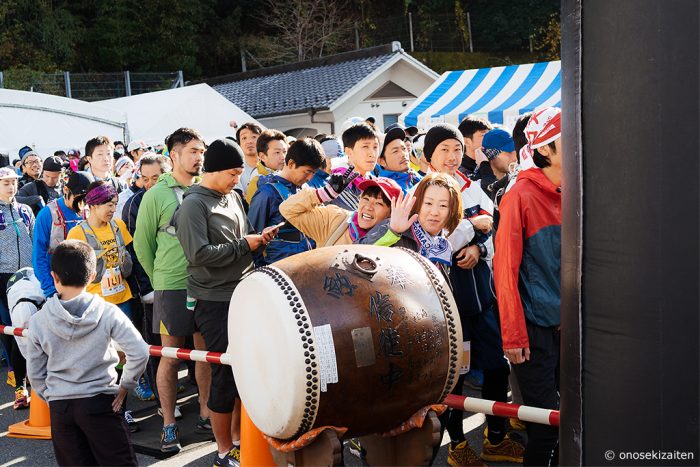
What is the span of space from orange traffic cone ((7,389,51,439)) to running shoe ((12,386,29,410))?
61cm

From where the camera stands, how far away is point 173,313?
520cm

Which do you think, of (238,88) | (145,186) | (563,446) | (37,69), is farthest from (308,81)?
(563,446)

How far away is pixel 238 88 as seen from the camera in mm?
28828

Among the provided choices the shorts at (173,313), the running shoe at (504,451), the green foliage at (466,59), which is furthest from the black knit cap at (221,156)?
the green foliage at (466,59)

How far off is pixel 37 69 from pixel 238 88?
7.20 metres

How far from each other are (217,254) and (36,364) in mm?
1131

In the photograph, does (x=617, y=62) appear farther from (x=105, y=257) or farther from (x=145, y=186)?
(x=145, y=186)

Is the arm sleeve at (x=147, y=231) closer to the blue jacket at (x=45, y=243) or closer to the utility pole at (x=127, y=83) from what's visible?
the blue jacket at (x=45, y=243)

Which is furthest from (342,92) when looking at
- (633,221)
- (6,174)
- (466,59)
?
(633,221)

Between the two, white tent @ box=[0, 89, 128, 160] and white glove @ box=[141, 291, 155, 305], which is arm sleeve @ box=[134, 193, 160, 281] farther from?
white tent @ box=[0, 89, 128, 160]

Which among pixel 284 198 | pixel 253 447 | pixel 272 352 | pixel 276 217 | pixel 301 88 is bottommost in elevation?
pixel 253 447

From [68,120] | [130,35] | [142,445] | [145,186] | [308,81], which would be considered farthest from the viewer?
[130,35]

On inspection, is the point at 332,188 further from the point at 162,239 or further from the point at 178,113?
the point at 178,113

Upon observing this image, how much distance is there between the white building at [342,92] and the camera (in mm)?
23312
